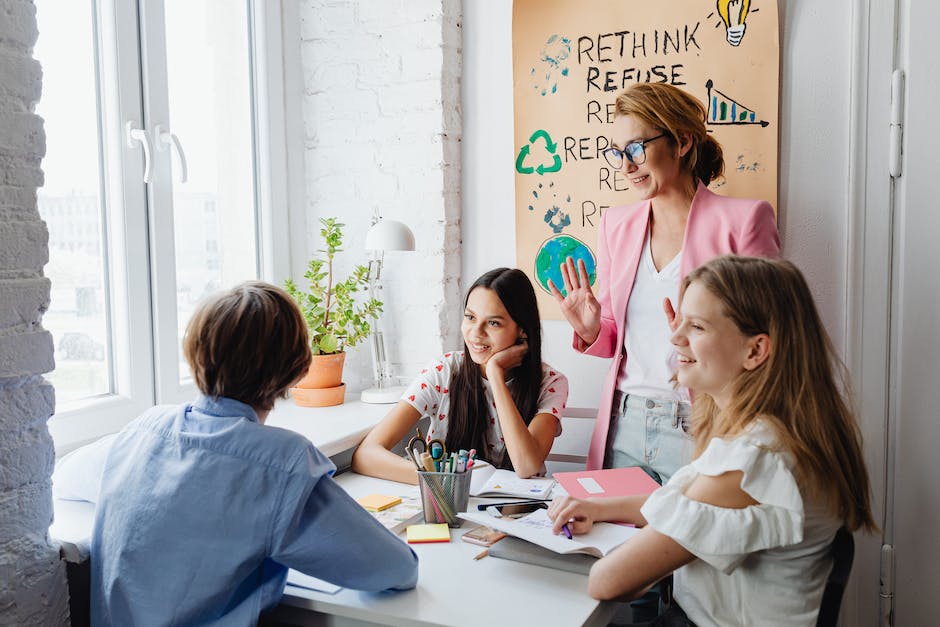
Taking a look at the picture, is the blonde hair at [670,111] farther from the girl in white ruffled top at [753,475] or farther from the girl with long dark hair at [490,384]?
the girl in white ruffled top at [753,475]

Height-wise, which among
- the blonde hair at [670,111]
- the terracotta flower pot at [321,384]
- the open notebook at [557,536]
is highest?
the blonde hair at [670,111]

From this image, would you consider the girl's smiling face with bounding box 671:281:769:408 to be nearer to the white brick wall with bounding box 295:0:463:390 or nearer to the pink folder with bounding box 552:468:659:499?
the pink folder with bounding box 552:468:659:499

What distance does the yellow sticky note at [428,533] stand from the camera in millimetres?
1392

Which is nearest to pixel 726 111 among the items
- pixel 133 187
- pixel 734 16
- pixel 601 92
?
pixel 734 16

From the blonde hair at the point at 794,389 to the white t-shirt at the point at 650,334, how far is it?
58 cm

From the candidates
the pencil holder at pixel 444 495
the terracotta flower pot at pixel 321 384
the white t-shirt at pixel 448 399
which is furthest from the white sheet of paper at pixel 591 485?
the terracotta flower pot at pixel 321 384

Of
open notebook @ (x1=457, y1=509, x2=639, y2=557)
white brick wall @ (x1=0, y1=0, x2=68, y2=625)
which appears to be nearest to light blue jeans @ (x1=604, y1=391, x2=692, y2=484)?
open notebook @ (x1=457, y1=509, x2=639, y2=557)

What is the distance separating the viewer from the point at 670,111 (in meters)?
1.80

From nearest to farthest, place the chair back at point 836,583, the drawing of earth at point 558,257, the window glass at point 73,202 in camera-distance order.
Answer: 1. the chair back at point 836,583
2. the window glass at point 73,202
3. the drawing of earth at point 558,257

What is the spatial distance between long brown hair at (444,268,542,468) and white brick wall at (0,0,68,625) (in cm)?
100

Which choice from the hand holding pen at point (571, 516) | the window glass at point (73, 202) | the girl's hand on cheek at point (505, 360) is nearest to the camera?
the hand holding pen at point (571, 516)

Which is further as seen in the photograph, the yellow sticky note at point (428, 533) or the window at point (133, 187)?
the window at point (133, 187)

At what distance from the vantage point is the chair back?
3.55 ft

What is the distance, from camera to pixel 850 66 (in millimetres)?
1955
